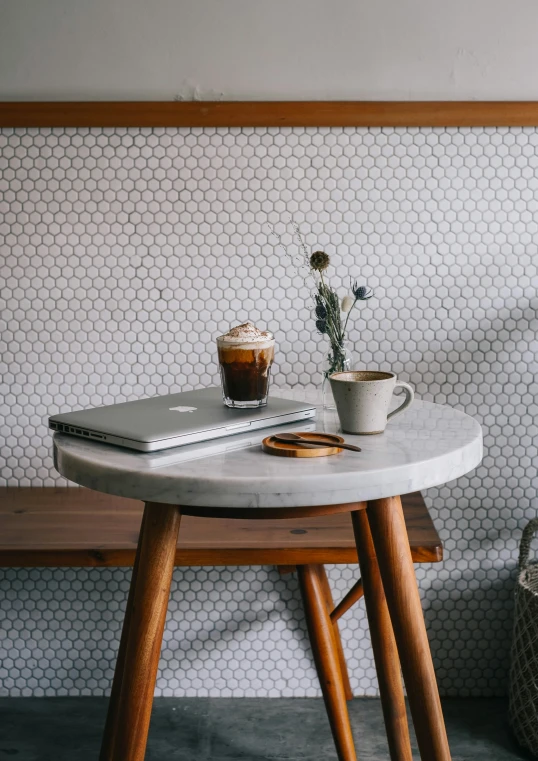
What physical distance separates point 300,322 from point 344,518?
540mm

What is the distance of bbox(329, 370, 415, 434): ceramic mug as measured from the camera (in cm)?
121

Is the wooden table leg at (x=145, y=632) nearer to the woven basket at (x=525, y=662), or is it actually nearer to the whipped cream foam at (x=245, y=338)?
the whipped cream foam at (x=245, y=338)

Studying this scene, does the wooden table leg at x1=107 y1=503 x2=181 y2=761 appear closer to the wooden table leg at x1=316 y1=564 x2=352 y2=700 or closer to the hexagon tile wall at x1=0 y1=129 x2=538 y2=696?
the wooden table leg at x1=316 y1=564 x2=352 y2=700

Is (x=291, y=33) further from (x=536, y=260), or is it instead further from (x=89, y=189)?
(x=536, y=260)

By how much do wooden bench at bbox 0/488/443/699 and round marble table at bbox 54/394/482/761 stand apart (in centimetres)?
47

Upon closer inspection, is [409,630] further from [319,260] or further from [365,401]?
[319,260]

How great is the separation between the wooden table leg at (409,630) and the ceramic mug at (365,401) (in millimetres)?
142

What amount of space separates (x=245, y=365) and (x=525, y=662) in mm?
1081

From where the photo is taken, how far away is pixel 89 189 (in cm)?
205

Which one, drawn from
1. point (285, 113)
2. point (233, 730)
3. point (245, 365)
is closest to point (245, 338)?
point (245, 365)

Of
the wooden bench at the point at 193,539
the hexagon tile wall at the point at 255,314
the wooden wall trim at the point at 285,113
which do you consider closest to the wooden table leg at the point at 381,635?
the wooden bench at the point at 193,539

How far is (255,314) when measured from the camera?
2.09m

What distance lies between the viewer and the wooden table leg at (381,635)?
134 cm

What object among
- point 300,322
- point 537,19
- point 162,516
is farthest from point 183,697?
point 537,19
